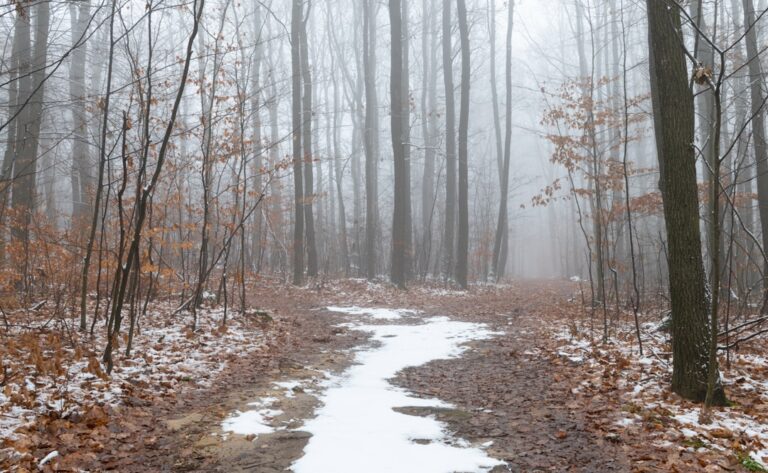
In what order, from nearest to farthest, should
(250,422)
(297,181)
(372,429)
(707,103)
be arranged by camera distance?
1. (372,429)
2. (250,422)
3. (707,103)
4. (297,181)

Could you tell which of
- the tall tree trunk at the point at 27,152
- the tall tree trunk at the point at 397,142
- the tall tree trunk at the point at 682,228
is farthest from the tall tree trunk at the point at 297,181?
the tall tree trunk at the point at 682,228

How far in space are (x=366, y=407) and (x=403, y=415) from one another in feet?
1.32

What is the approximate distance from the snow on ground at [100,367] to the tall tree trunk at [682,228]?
487 cm

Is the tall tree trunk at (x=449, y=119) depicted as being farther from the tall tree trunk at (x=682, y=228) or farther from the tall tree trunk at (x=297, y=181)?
the tall tree trunk at (x=682, y=228)

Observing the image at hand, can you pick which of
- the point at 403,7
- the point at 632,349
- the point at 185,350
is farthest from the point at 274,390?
the point at 403,7

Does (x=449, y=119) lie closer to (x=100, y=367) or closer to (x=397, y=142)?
(x=397, y=142)

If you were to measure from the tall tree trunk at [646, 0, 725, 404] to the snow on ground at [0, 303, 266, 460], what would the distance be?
4.87 m

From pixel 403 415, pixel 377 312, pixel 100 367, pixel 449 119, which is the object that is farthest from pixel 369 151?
pixel 403 415

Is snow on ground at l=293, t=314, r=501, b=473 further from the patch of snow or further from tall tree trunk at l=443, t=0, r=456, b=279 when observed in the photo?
tall tree trunk at l=443, t=0, r=456, b=279

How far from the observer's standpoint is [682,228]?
4707 millimetres

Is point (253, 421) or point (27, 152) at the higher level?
point (27, 152)

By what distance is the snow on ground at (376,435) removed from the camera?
345 cm

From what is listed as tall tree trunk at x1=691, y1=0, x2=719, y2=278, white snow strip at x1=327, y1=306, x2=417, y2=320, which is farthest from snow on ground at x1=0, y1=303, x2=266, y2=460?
tall tree trunk at x1=691, y1=0, x2=719, y2=278

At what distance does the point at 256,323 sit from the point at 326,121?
88.6 feet
